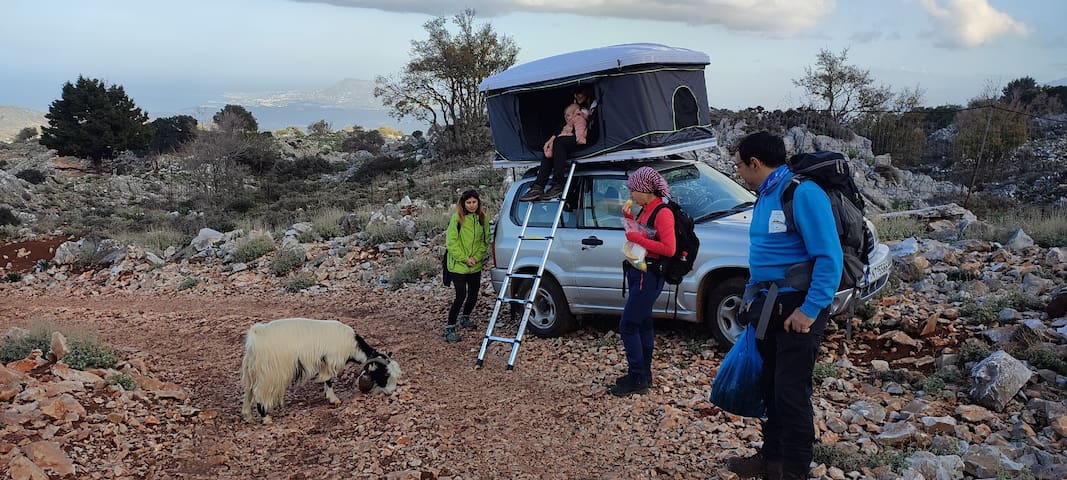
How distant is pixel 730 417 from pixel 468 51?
27.4m

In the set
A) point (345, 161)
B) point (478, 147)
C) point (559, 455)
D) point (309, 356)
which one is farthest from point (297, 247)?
point (345, 161)

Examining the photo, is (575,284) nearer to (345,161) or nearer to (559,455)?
(559,455)

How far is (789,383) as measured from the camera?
12.3 ft

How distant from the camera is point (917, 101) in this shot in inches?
1129

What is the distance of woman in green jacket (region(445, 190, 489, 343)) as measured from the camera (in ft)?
24.2

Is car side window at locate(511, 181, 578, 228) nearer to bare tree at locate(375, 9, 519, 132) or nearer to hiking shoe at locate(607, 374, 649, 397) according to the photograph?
hiking shoe at locate(607, 374, 649, 397)

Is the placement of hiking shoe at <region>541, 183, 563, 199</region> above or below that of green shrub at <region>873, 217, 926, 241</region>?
above

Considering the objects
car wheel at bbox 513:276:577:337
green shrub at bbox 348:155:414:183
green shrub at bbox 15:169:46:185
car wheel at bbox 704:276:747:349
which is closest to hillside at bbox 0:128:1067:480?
car wheel at bbox 513:276:577:337

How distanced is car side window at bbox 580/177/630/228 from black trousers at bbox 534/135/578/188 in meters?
0.30

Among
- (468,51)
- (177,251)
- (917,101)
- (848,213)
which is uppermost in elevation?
(468,51)

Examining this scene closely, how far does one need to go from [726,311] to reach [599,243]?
1.33 meters

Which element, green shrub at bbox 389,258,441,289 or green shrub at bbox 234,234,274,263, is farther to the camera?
green shrub at bbox 234,234,274,263

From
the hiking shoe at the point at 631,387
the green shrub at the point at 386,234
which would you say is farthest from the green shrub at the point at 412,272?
the hiking shoe at the point at 631,387

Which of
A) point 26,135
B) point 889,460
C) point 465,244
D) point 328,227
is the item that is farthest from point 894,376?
point 26,135
